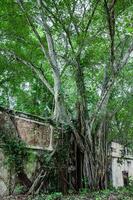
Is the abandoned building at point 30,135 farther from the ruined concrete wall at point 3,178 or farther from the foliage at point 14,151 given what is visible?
the foliage at point 14,151

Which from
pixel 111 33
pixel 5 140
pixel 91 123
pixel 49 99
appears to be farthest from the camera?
pixel 49 99

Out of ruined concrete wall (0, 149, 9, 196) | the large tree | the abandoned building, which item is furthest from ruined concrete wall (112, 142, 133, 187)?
ruined concrete wall (0, 149, 9, 196)

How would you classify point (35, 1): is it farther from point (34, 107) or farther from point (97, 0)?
point (34, 107)

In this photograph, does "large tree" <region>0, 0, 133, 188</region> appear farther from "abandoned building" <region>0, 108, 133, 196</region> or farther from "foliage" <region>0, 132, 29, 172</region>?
"foliage" <region>0, 132, 29, 172</region>

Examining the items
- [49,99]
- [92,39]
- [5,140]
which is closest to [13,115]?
[5,140]

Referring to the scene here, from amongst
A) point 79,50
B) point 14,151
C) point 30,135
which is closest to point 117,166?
point 30,135

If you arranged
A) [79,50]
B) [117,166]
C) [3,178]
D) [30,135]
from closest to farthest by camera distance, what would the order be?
1. [3,178]
2. [79,50]
3. [30,135]
4. [117,166]

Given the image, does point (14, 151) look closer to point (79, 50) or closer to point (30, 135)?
point (30, 135)

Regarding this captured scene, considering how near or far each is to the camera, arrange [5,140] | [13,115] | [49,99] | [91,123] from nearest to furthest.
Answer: [5,140]
[13,115]
[91,123]
[49,99]

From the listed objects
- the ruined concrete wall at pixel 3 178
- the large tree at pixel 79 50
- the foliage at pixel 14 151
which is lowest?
→ the ruined concrete wall at pixel 3 178

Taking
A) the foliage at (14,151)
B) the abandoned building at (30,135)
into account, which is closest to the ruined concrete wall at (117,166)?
the abandoned building at (30,135)

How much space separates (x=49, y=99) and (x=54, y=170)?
13.5ft

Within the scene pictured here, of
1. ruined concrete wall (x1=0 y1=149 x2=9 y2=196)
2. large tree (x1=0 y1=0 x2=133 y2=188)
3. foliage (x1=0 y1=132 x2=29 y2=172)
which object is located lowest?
ruined concrete wall (x1=0 y1=149 x2=9 y2=196)

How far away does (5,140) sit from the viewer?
6.29 m
